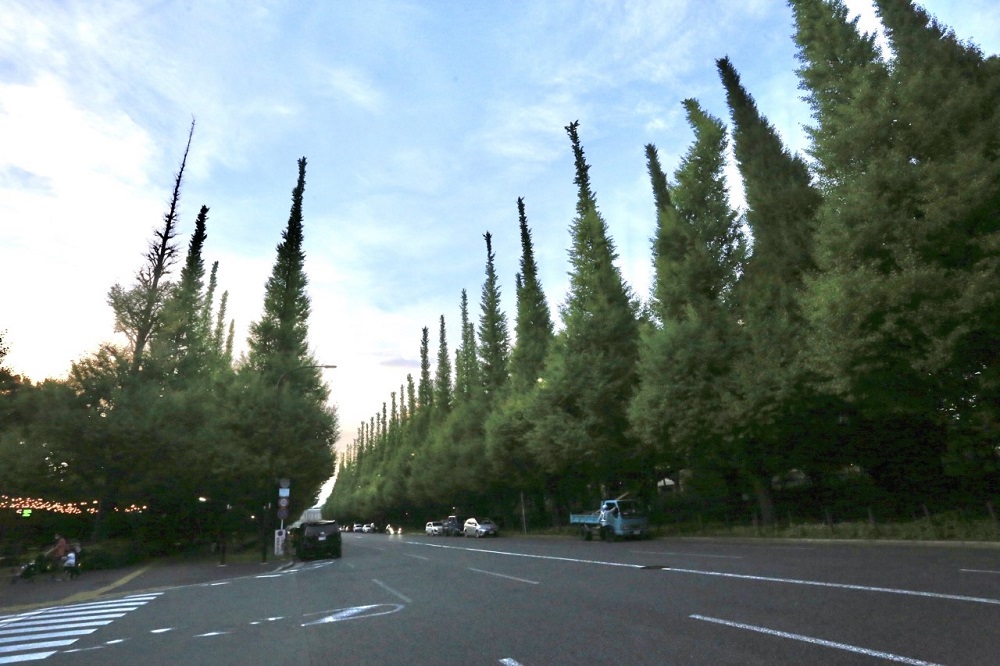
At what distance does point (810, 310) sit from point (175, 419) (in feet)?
87.8

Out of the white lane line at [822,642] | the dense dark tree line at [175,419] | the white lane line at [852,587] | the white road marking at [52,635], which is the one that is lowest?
the white road marking at [52,635]

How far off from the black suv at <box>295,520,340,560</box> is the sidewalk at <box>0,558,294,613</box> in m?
1.46

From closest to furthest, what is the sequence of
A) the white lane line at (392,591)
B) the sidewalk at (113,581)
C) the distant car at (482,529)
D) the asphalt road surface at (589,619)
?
the asphalt road surface at (589,619)
the white lane line at (392,591)
the sidewalk at (113,581)
the distant car at (482,529)

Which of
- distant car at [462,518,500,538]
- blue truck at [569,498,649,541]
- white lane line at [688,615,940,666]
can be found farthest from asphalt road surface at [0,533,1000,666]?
distant car at [462,518,500,538]

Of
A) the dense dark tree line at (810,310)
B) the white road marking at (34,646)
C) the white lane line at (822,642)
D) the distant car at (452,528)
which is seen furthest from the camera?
the distant car at (452,528)

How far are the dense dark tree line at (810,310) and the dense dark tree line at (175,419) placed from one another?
573 inches

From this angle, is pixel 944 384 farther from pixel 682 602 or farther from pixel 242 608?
pixel 242 608

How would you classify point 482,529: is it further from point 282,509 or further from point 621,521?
point 282,509

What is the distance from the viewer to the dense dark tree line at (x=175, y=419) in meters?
25.7

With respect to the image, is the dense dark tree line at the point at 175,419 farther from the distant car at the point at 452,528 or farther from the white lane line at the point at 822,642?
the white lane line at the point at 822,642

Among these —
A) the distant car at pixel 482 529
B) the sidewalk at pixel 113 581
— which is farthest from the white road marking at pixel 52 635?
the distant car at pixel 482 529

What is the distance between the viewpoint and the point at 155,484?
2848 centimetres

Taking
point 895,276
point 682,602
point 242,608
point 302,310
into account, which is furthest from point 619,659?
point 302,310

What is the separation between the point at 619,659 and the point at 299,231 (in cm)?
3931
